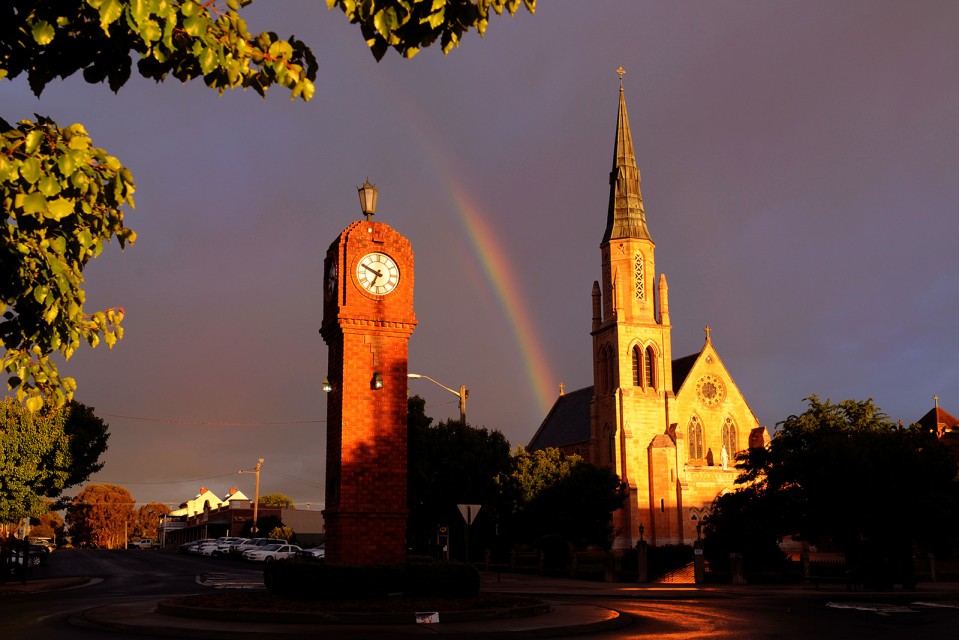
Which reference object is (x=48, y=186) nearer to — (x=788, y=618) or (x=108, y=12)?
(x=108, y=12)

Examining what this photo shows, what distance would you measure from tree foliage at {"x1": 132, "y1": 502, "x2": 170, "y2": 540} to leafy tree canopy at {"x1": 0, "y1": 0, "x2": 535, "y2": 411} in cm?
18050

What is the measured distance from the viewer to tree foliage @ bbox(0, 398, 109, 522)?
41281mm

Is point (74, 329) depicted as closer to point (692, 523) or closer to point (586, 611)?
point (586, 611)

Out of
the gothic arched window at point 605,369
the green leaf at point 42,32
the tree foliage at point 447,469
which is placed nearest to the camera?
the green leaf at point 42,32

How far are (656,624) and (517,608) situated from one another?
3125 millimetres

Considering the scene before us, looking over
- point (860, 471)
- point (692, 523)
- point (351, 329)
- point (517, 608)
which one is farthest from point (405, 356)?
point (692, 523)

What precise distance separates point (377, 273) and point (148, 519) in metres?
171

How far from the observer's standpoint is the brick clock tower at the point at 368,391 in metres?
22.0

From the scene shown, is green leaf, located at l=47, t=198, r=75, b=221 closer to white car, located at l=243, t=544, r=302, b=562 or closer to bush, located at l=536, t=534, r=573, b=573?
bush, located at l=536, t=534, r=573, b=573

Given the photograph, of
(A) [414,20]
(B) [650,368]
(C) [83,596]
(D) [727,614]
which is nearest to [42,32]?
(A) [414,20]

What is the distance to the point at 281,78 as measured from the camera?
7.02m

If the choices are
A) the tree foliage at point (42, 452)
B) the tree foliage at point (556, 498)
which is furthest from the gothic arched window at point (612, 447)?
the tree foliage at point (42, 452)

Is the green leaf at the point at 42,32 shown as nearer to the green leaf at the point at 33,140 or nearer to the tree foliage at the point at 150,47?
the tree foliage at the point at 150,47

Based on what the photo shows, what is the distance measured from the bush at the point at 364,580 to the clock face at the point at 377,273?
6642 mm
